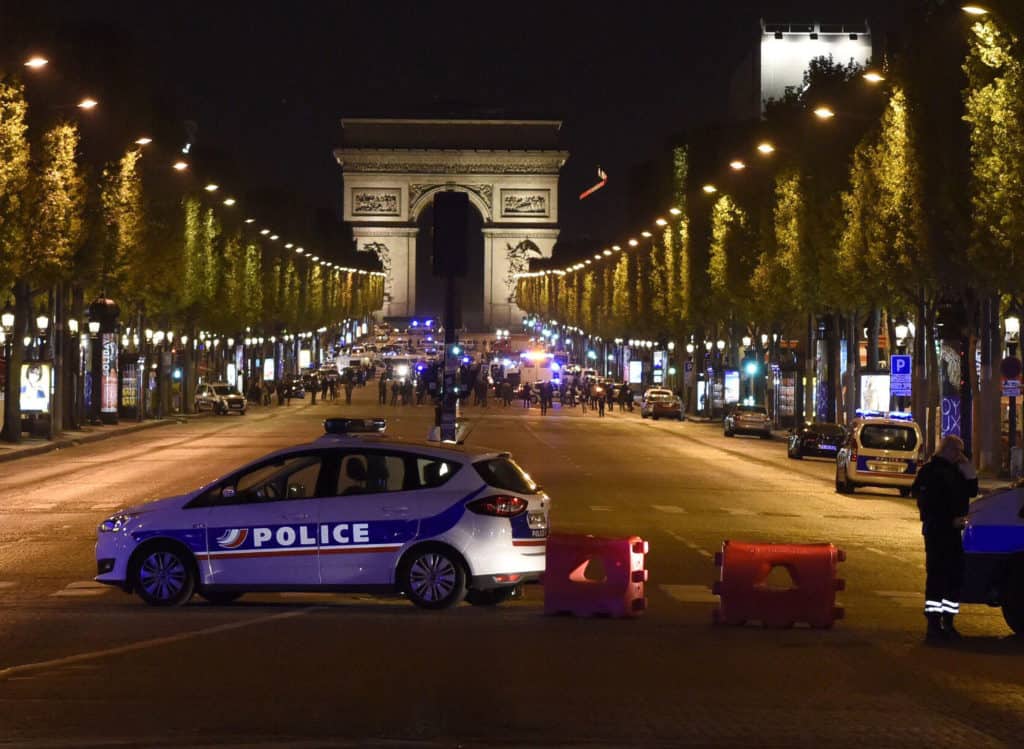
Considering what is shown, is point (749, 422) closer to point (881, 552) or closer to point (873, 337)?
point (873, 337)

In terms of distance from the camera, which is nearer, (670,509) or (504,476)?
(504,476)

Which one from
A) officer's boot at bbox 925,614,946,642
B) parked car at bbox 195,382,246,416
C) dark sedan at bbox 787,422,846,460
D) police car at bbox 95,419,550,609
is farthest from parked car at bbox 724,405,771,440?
officer's boot at bbox 925,614,946,642

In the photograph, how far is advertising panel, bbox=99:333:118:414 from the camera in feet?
224

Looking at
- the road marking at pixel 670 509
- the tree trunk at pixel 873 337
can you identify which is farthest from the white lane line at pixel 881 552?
the tree trunk at pixel 873 337

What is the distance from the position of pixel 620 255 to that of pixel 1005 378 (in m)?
95.8

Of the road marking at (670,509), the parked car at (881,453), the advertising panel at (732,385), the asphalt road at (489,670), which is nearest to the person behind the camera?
the asphalt road at (489,670)

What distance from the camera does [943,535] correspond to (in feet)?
54.6

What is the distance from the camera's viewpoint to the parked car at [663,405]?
303 ft

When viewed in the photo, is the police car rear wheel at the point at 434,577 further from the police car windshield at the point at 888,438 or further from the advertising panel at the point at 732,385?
the advertising panel at the point at 732,385

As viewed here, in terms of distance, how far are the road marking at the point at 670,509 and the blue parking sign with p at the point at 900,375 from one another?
1826cm


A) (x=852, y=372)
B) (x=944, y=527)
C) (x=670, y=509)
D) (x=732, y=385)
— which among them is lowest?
(x=670, y=509)

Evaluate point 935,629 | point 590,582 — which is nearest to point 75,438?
point 590,582

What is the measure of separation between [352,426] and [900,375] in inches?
1340

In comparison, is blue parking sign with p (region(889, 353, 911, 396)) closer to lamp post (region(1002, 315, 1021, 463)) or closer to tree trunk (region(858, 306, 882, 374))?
lamp post (region(1002, 315, 1021, 463))
